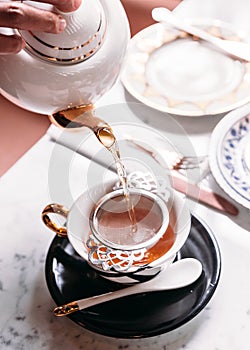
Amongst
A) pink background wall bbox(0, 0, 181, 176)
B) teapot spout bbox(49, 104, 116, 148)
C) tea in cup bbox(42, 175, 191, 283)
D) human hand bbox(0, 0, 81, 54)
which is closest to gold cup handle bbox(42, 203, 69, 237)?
tea in cup bbox(42, 175, 191, 283)

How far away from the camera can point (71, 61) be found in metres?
0.62

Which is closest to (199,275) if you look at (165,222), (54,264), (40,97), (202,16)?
(165,222)

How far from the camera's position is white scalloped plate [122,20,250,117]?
98cm

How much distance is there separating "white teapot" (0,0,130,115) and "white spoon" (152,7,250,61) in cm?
43

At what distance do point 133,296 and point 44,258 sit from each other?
147mm

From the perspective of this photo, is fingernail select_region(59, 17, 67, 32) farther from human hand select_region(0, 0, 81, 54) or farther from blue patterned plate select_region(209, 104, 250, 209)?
blue patterned plate select_region(209, 104, 250, 209)

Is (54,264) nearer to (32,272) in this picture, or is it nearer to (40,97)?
(32,272)

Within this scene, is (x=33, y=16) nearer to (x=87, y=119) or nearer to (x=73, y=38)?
(x=73, y=38)

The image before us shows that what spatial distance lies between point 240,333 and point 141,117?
1.30 feet

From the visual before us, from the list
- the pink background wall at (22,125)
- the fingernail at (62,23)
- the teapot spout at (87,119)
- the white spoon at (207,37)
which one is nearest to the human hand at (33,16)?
the fingernail at (62,23)

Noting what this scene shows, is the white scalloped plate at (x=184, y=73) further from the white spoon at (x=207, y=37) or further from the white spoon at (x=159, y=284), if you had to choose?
the white spoon at (x=159, y=284)

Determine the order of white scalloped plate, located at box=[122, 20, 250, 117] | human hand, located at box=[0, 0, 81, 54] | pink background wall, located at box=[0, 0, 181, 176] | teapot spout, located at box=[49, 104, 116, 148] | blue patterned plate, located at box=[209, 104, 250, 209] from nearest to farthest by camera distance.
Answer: human hand, located at box=[0, 0, 81, 54] < teapot spout, located at box=[49, 104, 116, 148] < blue patterned plate, located at box=[209, 104, 250, 209] < white scalloped plate, located at box=[122, 20, 250, 117] < pink background wall, located at box=[0, 0, 181, 176]

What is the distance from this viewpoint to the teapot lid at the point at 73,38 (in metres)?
0.59

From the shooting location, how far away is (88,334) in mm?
745
